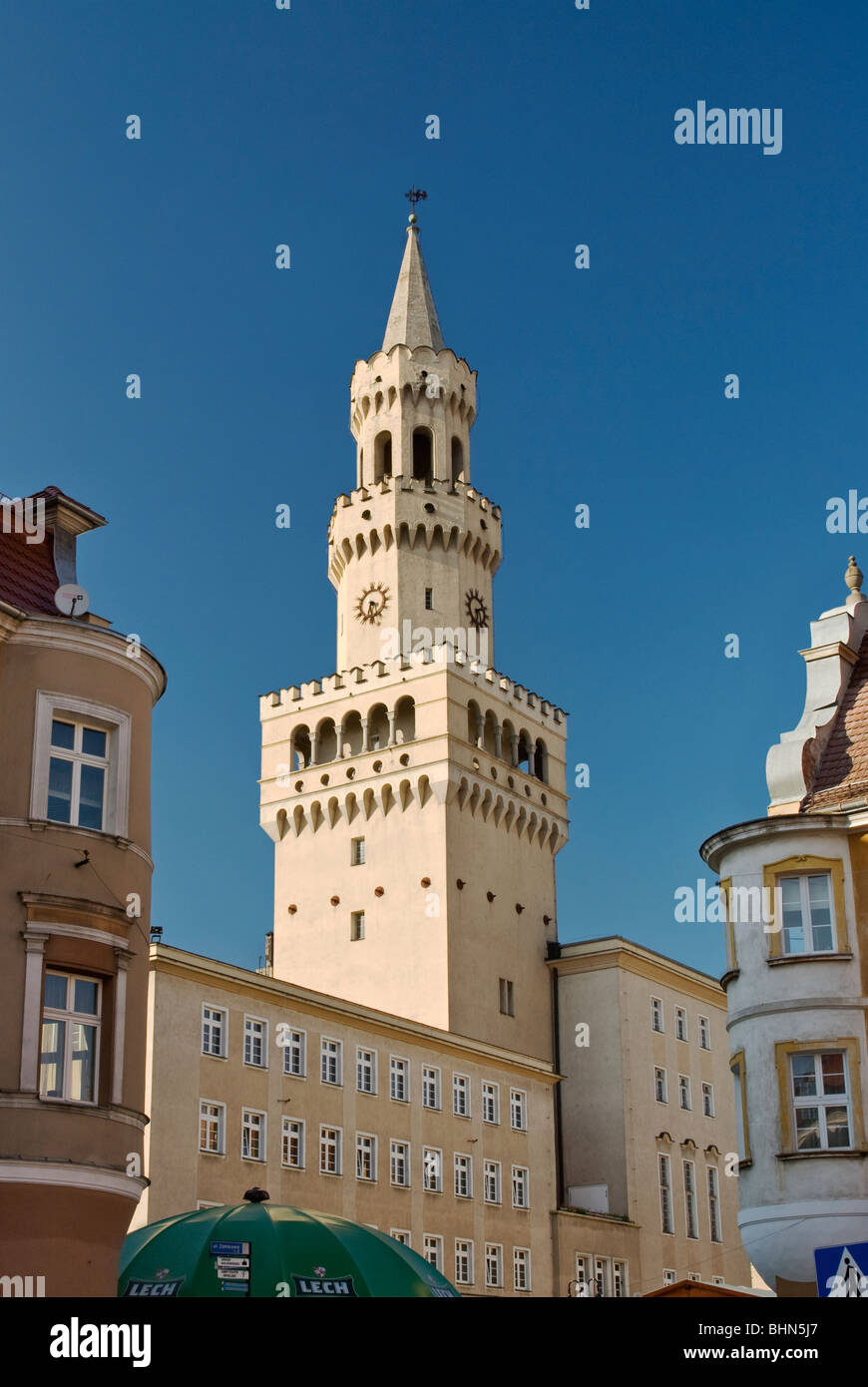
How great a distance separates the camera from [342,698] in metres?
85.1

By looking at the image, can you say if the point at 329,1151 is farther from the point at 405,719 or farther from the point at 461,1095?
the point at 405,719

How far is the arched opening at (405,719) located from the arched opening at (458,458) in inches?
622

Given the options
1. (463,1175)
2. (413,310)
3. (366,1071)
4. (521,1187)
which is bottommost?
(521,1187)

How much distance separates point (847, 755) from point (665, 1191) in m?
46.3

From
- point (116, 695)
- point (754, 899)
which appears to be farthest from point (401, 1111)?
point (116, 695)

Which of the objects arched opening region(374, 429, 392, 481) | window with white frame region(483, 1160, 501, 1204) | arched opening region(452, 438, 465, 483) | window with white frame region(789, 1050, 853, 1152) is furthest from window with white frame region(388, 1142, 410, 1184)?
arched opening region(452, 438, 465, 483)

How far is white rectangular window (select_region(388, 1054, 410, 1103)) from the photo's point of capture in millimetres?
64625

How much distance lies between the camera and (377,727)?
84.8m

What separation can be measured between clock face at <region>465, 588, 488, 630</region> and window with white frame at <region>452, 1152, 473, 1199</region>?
101ft

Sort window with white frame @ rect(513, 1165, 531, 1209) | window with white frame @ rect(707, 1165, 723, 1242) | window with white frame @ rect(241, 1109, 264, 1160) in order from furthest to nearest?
1. window with white frame @ rect(707, 1165, 723, 1242)
2. window with white frame @ rect(513, 1165, 531, 1209)
3. window with white frame @ rect(241, 1109, 264, 1160)

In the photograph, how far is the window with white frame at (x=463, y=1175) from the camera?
66062 millimetres

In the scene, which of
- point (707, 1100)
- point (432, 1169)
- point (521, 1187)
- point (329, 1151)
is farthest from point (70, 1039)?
point (707, 1100)

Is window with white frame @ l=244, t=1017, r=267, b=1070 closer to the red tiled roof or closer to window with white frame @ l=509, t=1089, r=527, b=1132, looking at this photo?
window with white frame @ l=509, t=1089, r=527, b=1132
